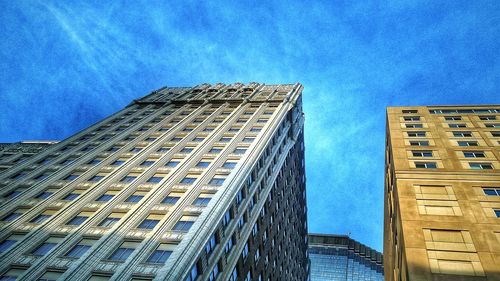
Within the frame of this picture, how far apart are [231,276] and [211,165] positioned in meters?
14.4

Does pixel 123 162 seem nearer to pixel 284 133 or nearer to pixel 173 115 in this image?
pixel 173 115

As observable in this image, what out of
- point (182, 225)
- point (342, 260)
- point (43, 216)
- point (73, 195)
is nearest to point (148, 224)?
point (182, 225)

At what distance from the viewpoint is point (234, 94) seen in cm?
8119

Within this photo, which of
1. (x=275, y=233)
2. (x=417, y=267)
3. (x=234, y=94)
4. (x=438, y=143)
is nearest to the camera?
(x=417, y=267)

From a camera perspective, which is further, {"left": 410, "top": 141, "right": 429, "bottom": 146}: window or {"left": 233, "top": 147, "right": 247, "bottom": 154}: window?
{"left": 233, "top": 147, "right": 247, "bottom": 154}: window

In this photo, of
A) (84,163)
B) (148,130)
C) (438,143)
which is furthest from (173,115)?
(438,143)

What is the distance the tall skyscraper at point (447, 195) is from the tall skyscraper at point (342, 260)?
8115 centimetres

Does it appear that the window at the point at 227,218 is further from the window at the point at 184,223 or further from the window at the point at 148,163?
the window at the point at 148,163

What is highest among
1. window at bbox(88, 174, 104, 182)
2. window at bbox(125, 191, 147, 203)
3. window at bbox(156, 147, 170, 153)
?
window at bbox(156, 147, 170, 153)

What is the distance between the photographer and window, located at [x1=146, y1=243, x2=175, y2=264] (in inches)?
1345

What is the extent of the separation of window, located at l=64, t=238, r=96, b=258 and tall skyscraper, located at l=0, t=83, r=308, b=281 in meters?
0.12

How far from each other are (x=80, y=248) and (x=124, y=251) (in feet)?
16.0

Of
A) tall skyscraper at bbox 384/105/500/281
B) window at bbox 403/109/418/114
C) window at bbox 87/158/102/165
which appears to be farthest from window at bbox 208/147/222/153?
window at bbox 403/109/418/114

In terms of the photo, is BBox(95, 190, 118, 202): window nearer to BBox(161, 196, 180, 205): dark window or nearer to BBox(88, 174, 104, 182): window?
BBox(88, 174, 104, 182): window
